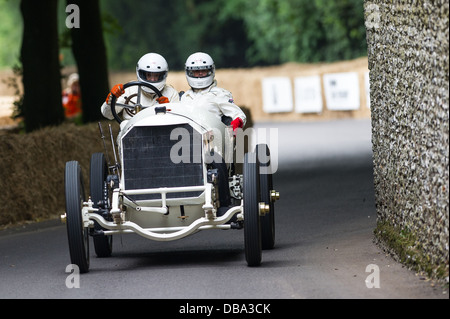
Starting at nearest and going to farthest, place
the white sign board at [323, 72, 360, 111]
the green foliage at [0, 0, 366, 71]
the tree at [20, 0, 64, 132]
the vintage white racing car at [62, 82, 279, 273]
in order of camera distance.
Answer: the vintage white racing car at [62, 82, 279, 273], the tree at [20, 0, 64, 132], the white sign board at [323, 72, 360, 111], the green foliage at [0, 0, 366, 71]

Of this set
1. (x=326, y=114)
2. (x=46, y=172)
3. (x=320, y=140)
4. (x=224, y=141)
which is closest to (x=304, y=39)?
(x=326, y=114)

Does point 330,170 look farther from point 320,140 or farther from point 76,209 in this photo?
point 76,209

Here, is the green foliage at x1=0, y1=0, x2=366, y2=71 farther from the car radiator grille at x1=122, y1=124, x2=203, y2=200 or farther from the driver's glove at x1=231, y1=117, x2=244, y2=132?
the car radiator grille at x1=122, y1=124, x2=203, y2=200

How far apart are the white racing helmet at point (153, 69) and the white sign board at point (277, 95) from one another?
34980 mm

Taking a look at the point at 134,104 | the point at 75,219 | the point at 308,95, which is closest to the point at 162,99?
the point at 134,104

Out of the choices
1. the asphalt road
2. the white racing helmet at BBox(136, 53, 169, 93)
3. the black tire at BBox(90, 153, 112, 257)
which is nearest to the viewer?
the asphalt road

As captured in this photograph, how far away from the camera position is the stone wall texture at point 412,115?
8.73m

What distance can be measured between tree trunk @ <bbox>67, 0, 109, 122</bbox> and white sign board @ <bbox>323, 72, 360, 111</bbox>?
71.1ft

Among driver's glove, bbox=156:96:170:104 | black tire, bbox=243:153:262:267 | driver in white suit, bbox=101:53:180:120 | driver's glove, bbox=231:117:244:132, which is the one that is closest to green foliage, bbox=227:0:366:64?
driver in white suit, bbox=101:53:180:120

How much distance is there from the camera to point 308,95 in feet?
152

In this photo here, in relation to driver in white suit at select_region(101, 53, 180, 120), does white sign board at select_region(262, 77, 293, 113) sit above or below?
→ below

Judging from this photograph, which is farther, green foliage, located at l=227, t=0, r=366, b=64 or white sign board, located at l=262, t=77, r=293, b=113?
green foliage, located at l=227, t=0, r=366, b=64

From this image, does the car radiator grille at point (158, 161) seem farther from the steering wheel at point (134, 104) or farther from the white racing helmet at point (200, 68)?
the white racing helmet at point (200, 68)

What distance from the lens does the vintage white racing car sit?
34.2ft
